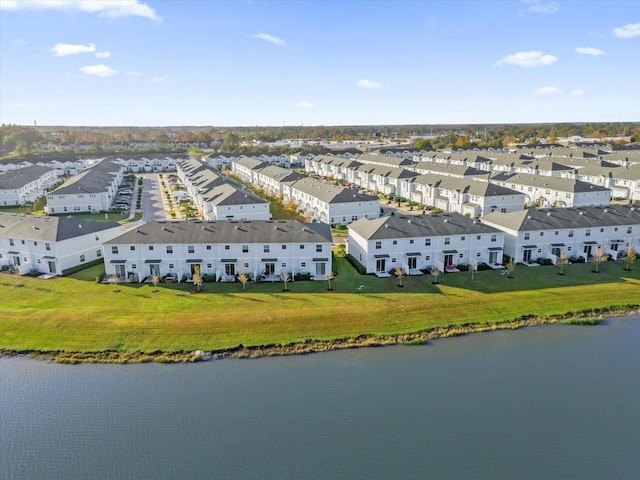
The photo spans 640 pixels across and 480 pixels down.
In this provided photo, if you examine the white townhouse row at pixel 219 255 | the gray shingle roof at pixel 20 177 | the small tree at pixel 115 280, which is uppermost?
the gray shingle roof at pixel 20 177


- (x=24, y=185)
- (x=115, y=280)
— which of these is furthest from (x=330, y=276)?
(x=24, y=185)

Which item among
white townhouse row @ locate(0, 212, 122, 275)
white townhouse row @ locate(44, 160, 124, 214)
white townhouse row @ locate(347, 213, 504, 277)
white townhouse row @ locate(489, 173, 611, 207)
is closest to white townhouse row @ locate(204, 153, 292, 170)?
white townhouse row @ locate(44, 160, 124, 214)

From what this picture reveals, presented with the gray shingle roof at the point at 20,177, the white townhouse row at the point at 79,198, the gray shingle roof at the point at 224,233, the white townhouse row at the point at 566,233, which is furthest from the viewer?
the gray shingle roof at the point at 20,177

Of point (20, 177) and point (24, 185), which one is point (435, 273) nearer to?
A: point (24, 185)

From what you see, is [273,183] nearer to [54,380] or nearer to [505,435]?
[54,380]

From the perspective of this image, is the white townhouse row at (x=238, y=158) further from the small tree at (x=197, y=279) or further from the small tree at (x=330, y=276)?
the small tree at (x=197, y=279)

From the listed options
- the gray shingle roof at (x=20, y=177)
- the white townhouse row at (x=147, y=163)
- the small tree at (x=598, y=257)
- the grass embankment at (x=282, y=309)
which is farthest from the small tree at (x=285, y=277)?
the white townhouse row at (x=147, y=163)
